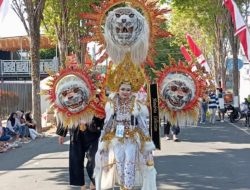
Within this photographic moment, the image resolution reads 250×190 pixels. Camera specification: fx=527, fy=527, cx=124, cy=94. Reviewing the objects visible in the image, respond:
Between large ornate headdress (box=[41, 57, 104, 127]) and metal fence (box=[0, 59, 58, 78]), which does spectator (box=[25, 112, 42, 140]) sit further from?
metal fence (box=[0, 59, 58, 78])

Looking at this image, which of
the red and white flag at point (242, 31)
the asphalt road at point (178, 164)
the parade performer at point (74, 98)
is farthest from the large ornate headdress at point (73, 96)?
the red and white flag at point (242, 31)

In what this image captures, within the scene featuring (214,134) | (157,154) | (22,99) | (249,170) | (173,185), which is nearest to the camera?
(173,185)

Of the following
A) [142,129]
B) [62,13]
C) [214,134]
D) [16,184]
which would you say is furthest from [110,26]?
[62,13]

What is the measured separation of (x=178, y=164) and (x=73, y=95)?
4.07m

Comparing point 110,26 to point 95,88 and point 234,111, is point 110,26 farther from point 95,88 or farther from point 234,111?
point 234,111

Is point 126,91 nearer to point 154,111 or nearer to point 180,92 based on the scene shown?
point 154,111

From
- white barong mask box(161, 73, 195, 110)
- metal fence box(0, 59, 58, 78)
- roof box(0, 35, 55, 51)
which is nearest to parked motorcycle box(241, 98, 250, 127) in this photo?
white barong mask box(161, 73, 195, 110)

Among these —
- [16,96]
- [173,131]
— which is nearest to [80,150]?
[173,131]

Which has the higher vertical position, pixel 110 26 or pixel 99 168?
pixel 110 26

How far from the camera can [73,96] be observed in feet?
21.9

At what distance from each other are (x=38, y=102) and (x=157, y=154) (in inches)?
264

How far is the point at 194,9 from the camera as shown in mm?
27344

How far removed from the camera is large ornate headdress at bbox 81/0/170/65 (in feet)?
21.5

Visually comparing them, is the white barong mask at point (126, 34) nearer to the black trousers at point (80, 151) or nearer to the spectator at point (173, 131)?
the black trousers at point (80, 151)
